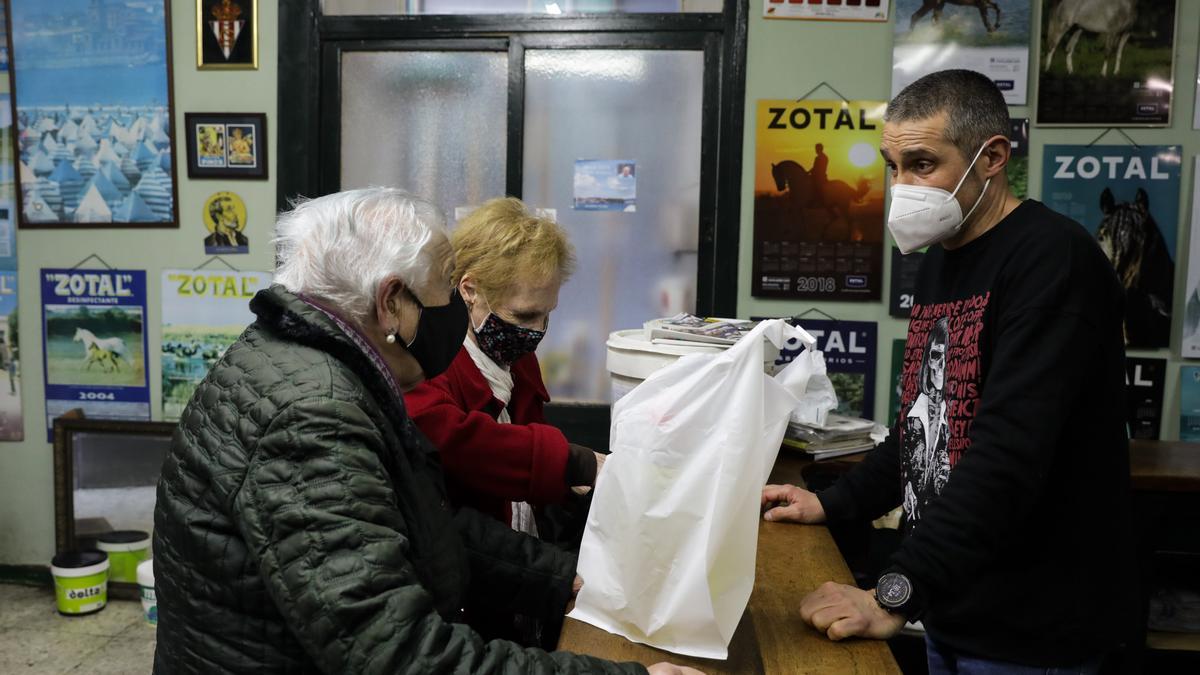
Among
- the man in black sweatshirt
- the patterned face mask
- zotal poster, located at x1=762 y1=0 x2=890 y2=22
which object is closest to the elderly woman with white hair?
the patterned face mask

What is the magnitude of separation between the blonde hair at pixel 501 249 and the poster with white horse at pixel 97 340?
2292 millimetres

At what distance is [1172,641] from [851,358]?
121 centimetres

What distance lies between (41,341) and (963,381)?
11.5ft

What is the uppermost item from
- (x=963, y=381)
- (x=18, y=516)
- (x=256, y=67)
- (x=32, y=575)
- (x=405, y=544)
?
(x=256, y=67)

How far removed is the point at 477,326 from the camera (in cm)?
169

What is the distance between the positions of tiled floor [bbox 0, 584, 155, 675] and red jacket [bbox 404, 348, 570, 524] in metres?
2.08

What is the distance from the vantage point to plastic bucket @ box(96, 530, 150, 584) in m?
3.45

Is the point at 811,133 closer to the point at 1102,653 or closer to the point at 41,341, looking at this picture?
the point at 1102,653

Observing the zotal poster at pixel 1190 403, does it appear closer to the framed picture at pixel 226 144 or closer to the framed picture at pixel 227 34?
the framed picture at pixel 226 144

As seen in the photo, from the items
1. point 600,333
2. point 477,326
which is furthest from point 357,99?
point 477,326

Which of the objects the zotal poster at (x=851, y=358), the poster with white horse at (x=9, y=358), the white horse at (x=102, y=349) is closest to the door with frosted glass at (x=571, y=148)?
the zotal poster at (x=851, y=358)

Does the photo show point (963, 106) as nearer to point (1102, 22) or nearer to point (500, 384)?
point (500, 384)

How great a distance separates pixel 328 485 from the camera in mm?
985

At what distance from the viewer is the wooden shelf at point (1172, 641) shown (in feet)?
7.89
